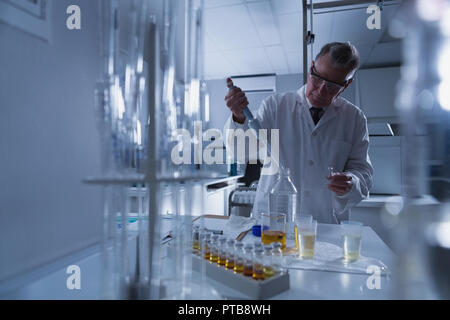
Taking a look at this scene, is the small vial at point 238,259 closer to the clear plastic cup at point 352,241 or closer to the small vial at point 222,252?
the small vial at point 222,252

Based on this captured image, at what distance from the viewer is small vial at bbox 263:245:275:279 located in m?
0.69

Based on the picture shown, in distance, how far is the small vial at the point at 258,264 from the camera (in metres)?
0.68

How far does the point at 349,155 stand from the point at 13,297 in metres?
1.74

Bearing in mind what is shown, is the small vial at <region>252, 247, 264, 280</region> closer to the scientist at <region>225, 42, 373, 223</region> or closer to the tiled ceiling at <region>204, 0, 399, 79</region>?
the scientist at <region>225, 42, 373, 223</region>

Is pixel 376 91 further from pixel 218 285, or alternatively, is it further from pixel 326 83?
pixel 218 285

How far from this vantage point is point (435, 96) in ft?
1.57

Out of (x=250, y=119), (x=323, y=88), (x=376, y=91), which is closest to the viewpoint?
(x=250, y=119)

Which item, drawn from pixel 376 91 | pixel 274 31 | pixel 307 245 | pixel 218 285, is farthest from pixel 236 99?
pixel 376 91

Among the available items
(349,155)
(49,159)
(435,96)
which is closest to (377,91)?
(349,155)

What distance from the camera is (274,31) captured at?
3236 millimetres

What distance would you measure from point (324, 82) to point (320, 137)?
36 centimetres

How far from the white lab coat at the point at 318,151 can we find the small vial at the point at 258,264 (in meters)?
0.96

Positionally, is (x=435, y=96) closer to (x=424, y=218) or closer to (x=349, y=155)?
(x=424, y=218)

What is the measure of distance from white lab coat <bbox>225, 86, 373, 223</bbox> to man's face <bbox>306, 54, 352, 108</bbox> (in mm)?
105
